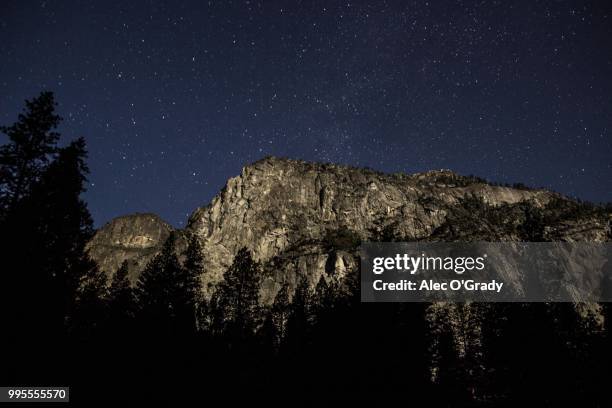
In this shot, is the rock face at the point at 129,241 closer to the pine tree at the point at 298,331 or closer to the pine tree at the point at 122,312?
the pine tree at the point at 122,312

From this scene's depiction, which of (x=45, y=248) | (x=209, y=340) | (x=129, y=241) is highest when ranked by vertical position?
(x=129, y=241)

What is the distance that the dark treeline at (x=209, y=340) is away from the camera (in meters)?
19.4

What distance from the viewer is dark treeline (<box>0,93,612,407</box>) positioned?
63.5 ft

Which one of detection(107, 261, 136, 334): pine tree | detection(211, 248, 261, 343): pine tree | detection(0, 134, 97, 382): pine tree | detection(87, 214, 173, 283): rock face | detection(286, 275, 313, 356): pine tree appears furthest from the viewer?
detection(87, 214, 173, 283): rock face

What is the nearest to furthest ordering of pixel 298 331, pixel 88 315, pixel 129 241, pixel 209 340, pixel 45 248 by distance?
pixel 45 248
pixel 88 315
pixel 209 340
pixel 298 331
pixel 129 241

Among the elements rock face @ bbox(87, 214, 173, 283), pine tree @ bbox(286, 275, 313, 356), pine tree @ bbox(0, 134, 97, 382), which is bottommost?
pine tree @ bbox(286, 275, 313, 356)

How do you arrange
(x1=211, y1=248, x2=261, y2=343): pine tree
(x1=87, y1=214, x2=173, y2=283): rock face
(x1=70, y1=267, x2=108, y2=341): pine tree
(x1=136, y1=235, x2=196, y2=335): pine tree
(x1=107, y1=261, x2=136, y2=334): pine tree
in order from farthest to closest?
1. (x1=87, y1=214, x2=173, y2=283): rock face
2. (x1=211, y1=248, x2=261, y2=343): pine tree
3. (x1=136, y1=235, x2=196, y2=335): pine tree
4. (x1=107, y1=261, x2=136, y2=334): pine tree
5. (x1=70, y1=267, x2=108, y2=341): pine tree

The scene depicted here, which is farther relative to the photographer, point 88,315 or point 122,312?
point 88,315

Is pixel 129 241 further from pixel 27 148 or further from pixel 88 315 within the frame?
pixel 27 148

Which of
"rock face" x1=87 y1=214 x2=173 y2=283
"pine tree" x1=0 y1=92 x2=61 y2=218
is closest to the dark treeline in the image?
"pine tree" x1=0 y1=92 x2=61 y2=218

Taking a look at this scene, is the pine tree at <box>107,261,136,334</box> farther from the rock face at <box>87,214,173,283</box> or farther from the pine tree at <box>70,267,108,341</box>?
the rock face at <box>87,214,173,283</box>

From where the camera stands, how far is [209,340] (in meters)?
42.3

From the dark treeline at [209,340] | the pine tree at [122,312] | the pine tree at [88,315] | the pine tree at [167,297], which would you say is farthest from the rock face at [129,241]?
the dark treeline at [209,340]

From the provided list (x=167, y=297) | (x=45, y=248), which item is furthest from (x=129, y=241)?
(x=45, y=248)
